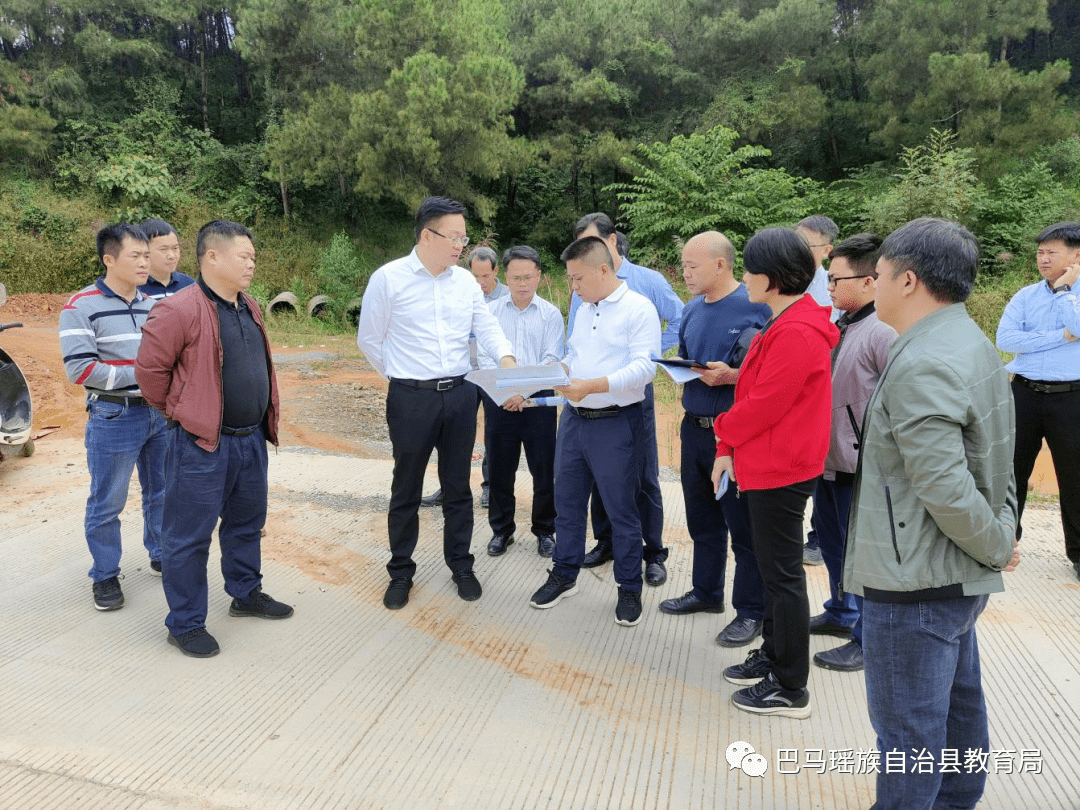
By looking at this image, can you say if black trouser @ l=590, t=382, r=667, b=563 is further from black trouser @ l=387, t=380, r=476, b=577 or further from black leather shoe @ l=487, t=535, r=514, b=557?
black trouser @ l=387, t=380, r=476, b=577

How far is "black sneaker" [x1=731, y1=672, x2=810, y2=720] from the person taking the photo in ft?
8.66

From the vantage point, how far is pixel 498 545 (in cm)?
423

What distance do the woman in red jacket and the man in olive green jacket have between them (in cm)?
53

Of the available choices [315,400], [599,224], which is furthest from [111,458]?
[315,400]

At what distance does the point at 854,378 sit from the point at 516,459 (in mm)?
2026

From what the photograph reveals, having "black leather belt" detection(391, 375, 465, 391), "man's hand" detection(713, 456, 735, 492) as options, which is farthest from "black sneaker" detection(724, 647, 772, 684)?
"black leather belt" detection(391, 375, 465, 391)

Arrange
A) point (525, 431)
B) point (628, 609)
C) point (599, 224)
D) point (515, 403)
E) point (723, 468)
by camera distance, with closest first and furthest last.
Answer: point (723, 468)
point (628, 609)
point (515, 403)
point (525, 431)
point (599, 224)

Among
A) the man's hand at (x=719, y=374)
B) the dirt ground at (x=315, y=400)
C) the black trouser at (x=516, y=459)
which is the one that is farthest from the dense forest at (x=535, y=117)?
the man's hand at (x=719, y=374)

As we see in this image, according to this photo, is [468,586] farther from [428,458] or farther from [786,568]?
[786,568]

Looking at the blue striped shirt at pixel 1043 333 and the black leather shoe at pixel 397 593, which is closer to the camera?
the black leather shoe at pixel 397 593

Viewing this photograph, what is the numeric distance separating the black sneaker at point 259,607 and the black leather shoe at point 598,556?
157 centimetres

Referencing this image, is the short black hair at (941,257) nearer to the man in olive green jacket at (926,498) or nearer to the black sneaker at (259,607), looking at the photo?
the man in olive green jacket at (926,498)

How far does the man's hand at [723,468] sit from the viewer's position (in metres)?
2.69

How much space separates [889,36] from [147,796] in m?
21.7
